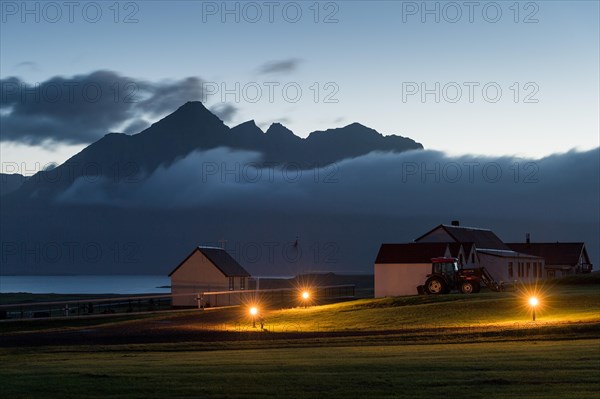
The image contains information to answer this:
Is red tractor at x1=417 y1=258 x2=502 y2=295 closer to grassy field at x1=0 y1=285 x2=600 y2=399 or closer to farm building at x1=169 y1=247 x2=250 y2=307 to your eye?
grassy field at x1=0 y1=285 x2=600 y2=399

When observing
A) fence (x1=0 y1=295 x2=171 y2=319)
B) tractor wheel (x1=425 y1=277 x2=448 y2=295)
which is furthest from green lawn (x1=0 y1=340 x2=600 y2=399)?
tractor wheel (x1=425 y1=277 x2=448 y2=295)

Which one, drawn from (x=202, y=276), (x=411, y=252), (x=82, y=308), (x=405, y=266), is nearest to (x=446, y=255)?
(x=411, y=252)

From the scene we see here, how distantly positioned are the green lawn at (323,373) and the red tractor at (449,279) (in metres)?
34.9

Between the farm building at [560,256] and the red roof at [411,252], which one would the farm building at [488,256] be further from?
the farm building at [560,256]

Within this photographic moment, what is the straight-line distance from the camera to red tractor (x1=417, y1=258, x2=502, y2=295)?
218 ft

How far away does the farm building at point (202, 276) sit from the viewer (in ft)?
291

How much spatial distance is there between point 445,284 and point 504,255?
32.1 m

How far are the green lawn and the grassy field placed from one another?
30mm

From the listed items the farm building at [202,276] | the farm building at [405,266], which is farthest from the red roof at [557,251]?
the farm building at [202,276]

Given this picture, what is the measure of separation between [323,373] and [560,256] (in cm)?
10750

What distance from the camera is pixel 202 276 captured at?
8931 cm

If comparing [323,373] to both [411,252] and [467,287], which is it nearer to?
[467,287]

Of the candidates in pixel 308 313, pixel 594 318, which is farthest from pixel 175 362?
pixel 308 313

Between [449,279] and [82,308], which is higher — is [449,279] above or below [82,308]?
above
